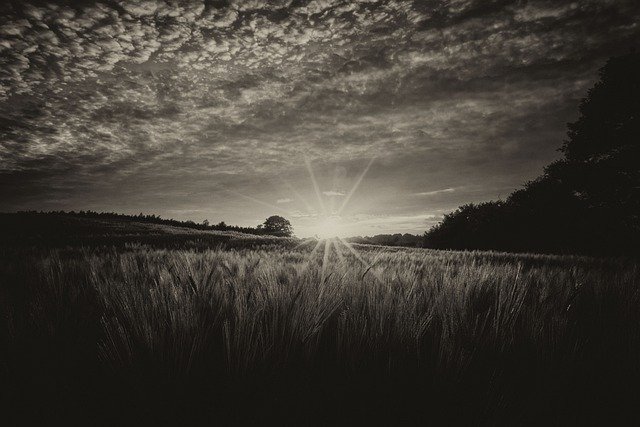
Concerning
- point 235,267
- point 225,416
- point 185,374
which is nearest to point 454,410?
point 225,416

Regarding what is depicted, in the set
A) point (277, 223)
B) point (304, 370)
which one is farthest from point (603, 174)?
point (277, 223)

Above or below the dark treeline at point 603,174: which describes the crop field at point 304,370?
below

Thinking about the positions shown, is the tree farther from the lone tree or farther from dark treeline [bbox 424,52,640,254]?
dark treeline [bbox 424,52,640,254]

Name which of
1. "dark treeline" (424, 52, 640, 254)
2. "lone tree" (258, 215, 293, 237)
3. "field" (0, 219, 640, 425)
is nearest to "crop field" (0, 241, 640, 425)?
"field" (0, 219, 640, 425)

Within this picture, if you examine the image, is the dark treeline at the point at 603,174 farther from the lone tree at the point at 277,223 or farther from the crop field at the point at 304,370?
the lone tree at the point at 277,223

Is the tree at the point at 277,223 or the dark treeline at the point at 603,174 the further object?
the tree at the point at 277,223

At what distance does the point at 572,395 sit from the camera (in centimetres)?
85

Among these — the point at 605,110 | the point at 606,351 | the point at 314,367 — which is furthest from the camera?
the point at 605,110

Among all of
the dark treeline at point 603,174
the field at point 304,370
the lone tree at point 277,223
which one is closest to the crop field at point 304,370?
the field at point 304,370

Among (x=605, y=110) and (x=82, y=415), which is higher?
(x=605, y=110)

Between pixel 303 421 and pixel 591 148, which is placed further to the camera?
pixel 591 148

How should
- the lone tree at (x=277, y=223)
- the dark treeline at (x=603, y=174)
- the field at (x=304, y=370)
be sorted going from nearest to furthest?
the field at (x=304, y=370)
the dark treeline at (x=603, y=174)
the lone tree at (x=277, y=223)

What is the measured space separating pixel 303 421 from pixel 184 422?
0.87 feet

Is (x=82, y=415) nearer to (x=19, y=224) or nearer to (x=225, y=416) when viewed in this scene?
(x=225, y=416)
